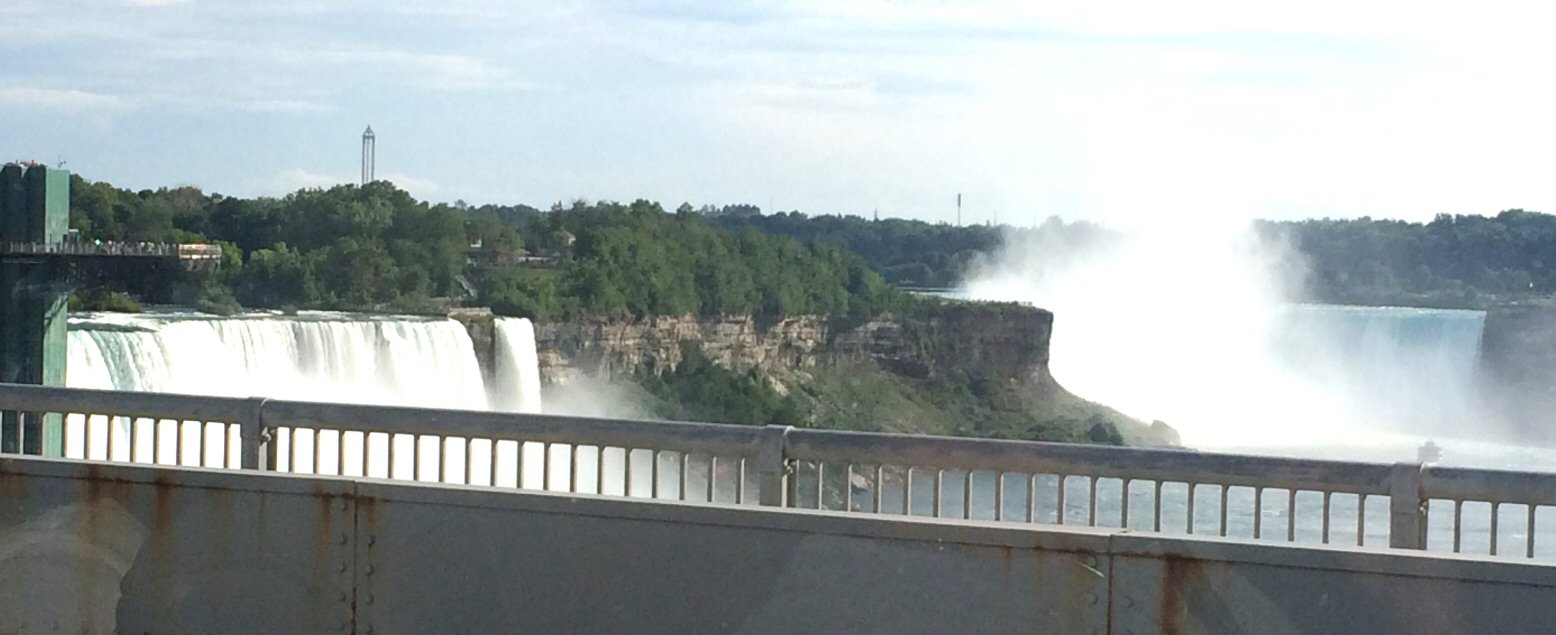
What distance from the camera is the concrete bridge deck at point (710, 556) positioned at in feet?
20.7

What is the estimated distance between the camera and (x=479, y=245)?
103812mm

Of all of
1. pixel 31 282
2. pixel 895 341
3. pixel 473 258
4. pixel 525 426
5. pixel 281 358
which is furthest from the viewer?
pixel 895 341

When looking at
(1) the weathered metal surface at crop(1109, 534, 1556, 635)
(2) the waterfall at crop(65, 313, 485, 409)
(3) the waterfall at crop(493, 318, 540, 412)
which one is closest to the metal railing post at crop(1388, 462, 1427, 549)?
(1) the weathered metal surface at crop(1109, 534, 1556, 635)

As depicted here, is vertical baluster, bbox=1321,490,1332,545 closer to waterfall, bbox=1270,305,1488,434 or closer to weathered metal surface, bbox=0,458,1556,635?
weathered metal surface, bbox=0,458,1556,635

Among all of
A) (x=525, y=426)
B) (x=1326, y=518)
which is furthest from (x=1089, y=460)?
(x=525, y=426)

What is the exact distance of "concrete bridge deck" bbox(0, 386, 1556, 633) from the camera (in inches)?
248

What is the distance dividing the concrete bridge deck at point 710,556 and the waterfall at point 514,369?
5050 cm

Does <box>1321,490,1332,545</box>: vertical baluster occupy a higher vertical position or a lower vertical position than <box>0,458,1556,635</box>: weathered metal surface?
higher

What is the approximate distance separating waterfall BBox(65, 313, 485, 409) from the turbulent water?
22mm

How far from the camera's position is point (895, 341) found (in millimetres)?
112812

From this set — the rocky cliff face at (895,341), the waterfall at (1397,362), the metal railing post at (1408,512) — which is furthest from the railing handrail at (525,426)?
the waterfall at (1397,362)

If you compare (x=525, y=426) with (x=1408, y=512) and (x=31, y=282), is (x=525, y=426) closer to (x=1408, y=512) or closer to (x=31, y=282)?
(x=1408, y=512)

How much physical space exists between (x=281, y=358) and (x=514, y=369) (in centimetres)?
2034

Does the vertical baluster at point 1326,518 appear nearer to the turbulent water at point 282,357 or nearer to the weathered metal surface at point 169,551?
the weathered metal surface at point 169,551
